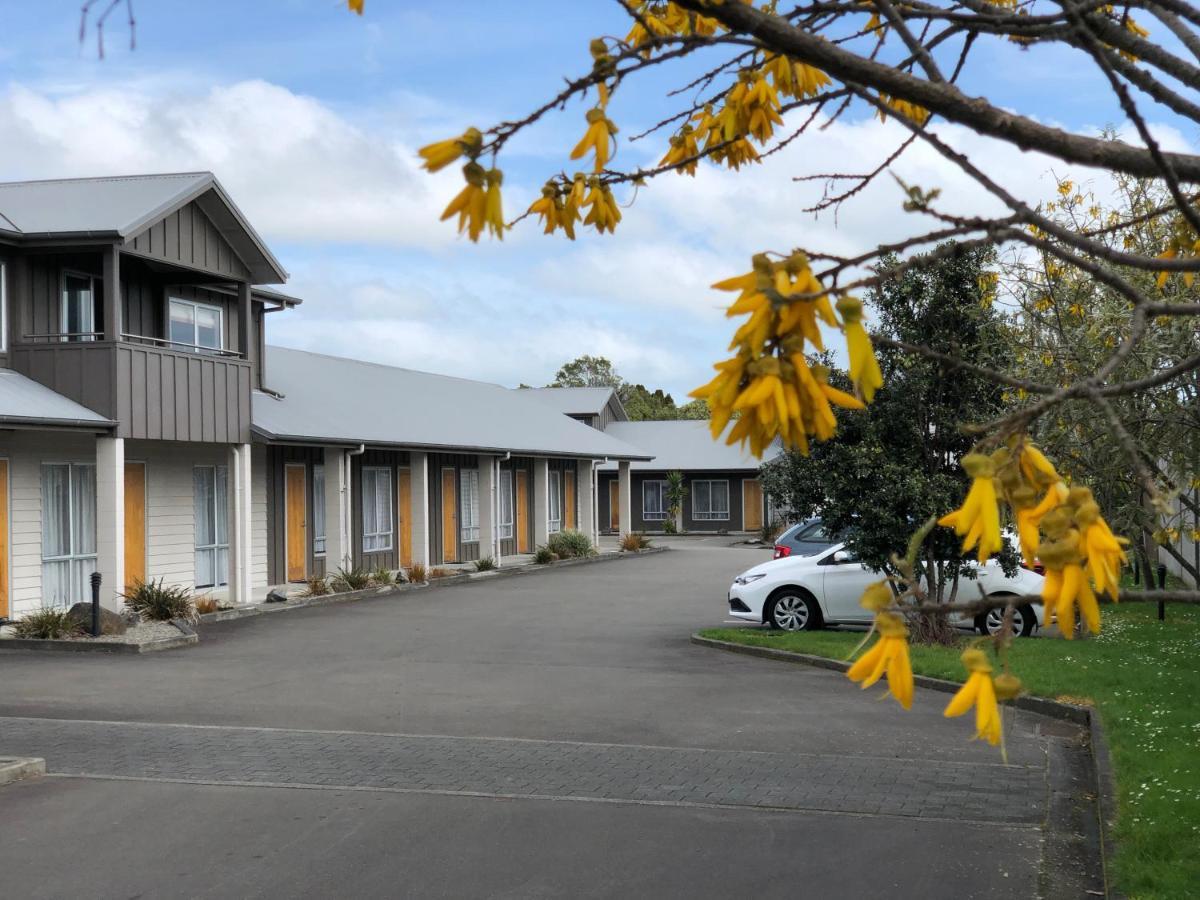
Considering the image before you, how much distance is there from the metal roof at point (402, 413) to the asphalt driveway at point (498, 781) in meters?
10.2

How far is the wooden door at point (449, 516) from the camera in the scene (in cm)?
3447

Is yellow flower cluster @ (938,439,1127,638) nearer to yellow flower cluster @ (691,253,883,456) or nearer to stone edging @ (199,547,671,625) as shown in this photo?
yellow flower cluster @ (691,253,883,456)

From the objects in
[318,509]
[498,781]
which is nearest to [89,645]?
[498,781]

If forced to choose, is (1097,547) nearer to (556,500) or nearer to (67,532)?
(67,532)

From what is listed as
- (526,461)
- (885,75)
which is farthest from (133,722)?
(526,461)

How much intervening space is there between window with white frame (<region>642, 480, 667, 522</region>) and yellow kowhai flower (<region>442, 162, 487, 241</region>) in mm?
52748

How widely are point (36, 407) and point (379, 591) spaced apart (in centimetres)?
915

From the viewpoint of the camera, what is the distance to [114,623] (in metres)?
17.9

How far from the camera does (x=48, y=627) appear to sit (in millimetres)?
17359

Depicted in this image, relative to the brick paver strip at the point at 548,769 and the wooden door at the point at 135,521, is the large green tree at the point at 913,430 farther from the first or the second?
the wooden door at the point at 135,521

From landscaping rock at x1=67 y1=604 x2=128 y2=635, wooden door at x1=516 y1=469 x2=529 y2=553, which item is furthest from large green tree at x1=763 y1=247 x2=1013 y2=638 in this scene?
wooden door at x1=516 y1=469 x2=529 y2=553

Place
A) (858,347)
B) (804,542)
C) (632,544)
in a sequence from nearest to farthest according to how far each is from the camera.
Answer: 1. (858,347)
2. (804,542)
3. (632,544)

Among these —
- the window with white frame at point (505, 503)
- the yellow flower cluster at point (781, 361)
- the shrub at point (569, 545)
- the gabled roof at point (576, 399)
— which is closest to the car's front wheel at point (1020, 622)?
the yellow flower cluster at point (781, 361)

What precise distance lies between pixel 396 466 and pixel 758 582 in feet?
47.8
